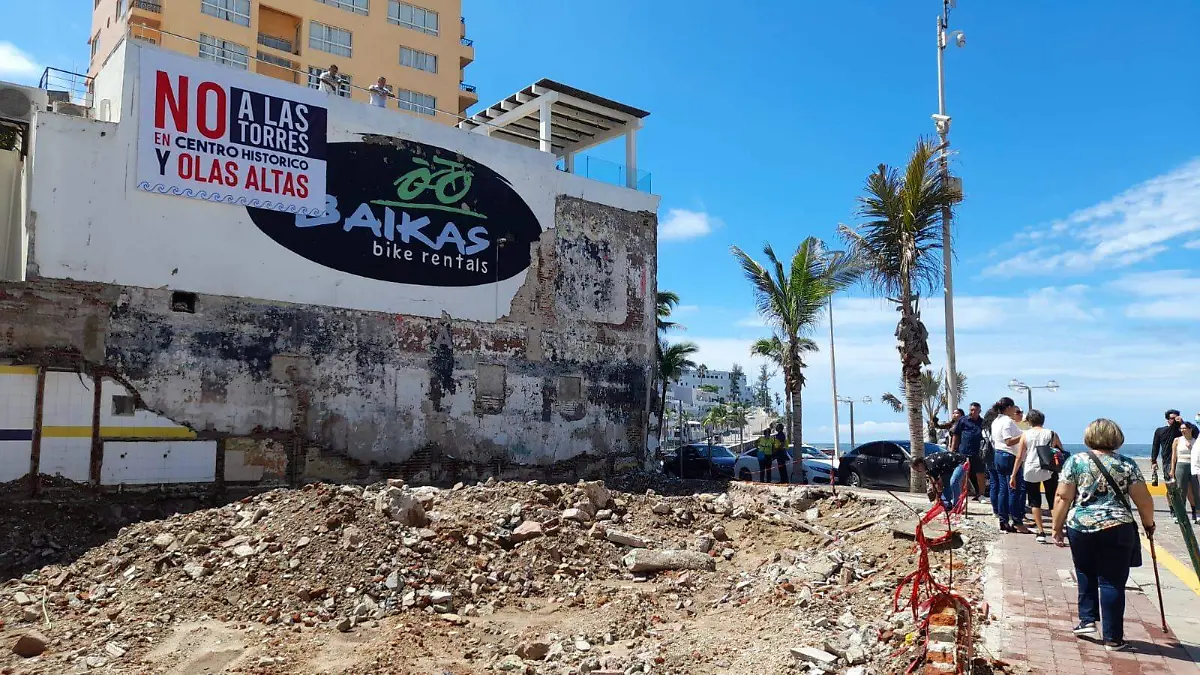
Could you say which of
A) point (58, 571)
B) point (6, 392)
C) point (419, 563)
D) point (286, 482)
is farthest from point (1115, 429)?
point (6, 392)

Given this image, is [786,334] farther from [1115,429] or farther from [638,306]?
[1115,429]

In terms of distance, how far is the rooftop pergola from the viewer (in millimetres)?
21656

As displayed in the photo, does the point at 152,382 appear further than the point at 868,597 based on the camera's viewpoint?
→ Yes

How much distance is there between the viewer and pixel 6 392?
515 inches

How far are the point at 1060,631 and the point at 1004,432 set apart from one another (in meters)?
4.83

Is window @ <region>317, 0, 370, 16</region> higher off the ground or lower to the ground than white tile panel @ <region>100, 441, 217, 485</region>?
higher

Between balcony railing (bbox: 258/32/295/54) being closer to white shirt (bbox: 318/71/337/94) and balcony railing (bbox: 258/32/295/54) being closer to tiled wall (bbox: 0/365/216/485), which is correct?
white shirt (bbox: 318/71/337/94)

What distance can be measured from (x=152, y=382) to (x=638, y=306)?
448 inches

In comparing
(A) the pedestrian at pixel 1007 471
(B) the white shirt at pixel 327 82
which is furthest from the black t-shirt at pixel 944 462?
(B) the white shirt at pixel 327 82

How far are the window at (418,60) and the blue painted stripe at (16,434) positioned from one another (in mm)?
27324

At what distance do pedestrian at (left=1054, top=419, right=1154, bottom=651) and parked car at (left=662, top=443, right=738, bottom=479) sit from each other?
16334 mm

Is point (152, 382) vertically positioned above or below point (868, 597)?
above

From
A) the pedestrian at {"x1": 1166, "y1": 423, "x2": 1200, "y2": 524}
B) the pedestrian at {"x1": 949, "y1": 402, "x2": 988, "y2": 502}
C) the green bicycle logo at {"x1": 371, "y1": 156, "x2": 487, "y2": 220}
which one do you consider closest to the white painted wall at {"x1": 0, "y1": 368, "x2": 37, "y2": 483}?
the green bicycle logo at {"x1": 371, "y1": 156, "x2": 487, "y2": 220}

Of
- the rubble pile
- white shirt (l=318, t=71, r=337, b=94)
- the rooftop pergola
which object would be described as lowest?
the rubble pile
